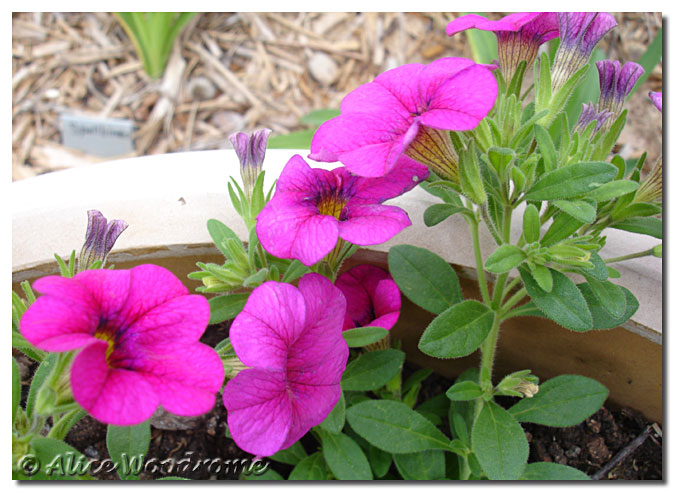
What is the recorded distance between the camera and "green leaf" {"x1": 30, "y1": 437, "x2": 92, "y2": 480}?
61 cm

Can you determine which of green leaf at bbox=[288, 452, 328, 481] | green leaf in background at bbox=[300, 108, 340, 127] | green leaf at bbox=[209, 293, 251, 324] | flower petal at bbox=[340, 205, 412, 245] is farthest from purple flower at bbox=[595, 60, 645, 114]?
green leaf in background at bbox=[300, 108, 340, 127]

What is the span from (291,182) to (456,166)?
0.21 meters

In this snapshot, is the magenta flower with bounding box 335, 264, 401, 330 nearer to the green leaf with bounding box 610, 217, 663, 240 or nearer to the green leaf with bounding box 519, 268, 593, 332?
the green leaf with bounding box 519, 268, 593, 332

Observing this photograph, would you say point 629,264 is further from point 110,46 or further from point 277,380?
point 110,46

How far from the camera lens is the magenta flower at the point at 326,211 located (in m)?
0.65

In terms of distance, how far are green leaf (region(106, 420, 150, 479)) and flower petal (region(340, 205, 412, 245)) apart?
38 cm

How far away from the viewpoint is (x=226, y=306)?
0.77 m

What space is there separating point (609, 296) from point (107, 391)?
61 centimetres

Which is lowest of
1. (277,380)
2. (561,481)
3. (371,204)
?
(561,481)

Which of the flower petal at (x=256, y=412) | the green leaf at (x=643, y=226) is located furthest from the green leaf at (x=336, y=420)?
the green leaf at (x=643, y=226)

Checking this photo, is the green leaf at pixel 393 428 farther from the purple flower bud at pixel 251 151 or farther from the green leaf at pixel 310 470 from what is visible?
the purple flower bud at pixel 251 151

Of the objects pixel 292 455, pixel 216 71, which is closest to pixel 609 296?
pixel 292 455

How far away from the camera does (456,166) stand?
71 cm

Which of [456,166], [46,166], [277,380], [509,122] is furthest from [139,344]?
[46,166]
